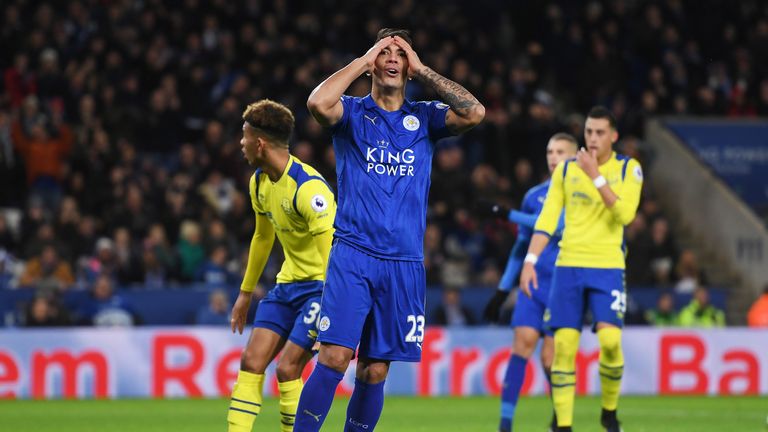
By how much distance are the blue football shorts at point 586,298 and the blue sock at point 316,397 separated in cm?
306

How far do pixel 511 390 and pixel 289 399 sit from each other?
252cm

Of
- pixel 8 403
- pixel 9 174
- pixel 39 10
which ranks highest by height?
pixel 39 10

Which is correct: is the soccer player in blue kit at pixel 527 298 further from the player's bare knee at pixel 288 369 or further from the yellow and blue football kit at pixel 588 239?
the player's bare knee at pixel 288 369

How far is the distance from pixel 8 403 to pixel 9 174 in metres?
4.64

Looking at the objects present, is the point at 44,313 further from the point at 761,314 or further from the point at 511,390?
the point at 761,314

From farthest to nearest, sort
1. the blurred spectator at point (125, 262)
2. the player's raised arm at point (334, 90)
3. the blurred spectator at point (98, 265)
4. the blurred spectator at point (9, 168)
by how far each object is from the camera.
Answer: the blurred spectator at point (9, 168)
the blurred spectator at point (125, 262)
the blurred spectator at point (98, 265)
the player's raised arm at point (334, 90)

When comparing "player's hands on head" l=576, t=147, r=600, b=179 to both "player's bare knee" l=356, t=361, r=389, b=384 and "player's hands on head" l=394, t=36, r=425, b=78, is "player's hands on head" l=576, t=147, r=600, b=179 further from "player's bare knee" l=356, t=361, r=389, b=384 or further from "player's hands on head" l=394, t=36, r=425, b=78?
"player's bare knee" l=356, t=361, r=389, b=384

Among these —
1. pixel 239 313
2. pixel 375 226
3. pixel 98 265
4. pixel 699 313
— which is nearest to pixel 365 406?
pixel 375 226

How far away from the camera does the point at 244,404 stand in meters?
8.05

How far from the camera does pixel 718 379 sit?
54.8 ft

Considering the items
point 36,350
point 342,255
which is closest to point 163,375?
point 36,350

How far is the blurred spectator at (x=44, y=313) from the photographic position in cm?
1617

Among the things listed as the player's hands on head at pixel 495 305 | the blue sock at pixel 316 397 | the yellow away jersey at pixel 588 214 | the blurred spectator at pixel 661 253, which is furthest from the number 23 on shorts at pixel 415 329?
the blurred spectator at pixel 661 253

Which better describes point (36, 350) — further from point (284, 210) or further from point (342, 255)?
point (342, 255)
